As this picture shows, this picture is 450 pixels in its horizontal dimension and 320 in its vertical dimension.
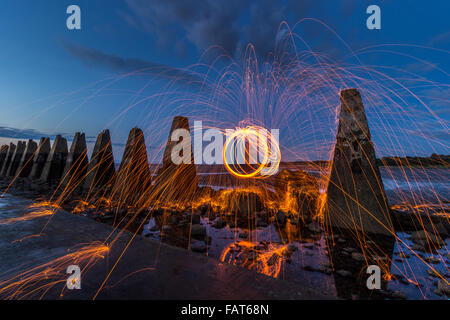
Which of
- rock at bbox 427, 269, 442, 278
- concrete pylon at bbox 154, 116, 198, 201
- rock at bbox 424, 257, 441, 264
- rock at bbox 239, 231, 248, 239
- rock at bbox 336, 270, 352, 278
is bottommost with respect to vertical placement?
rock at bbox 239, 231, 248, 239

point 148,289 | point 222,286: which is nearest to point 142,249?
point 148,289

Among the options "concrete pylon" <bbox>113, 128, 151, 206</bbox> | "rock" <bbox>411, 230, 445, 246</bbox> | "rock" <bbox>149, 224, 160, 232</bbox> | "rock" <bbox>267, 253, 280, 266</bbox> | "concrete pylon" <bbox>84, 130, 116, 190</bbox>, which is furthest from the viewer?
"concrete pylon" <bbox>84, 130, 116, 190</bbox>

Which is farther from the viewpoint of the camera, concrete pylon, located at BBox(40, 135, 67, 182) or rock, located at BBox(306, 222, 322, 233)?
concrete pylon, located at BBox(40, 135, 67, 182)

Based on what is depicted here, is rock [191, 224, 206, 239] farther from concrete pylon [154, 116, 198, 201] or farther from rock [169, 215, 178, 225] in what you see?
concrete pylon [154, 116, 198, 201]

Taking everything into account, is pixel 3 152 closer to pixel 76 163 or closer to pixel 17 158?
pixel 17 158

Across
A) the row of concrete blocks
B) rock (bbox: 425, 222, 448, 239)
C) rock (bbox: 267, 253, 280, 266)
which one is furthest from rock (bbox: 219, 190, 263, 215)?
rock (bbox: 425, 222, 448, 239)
